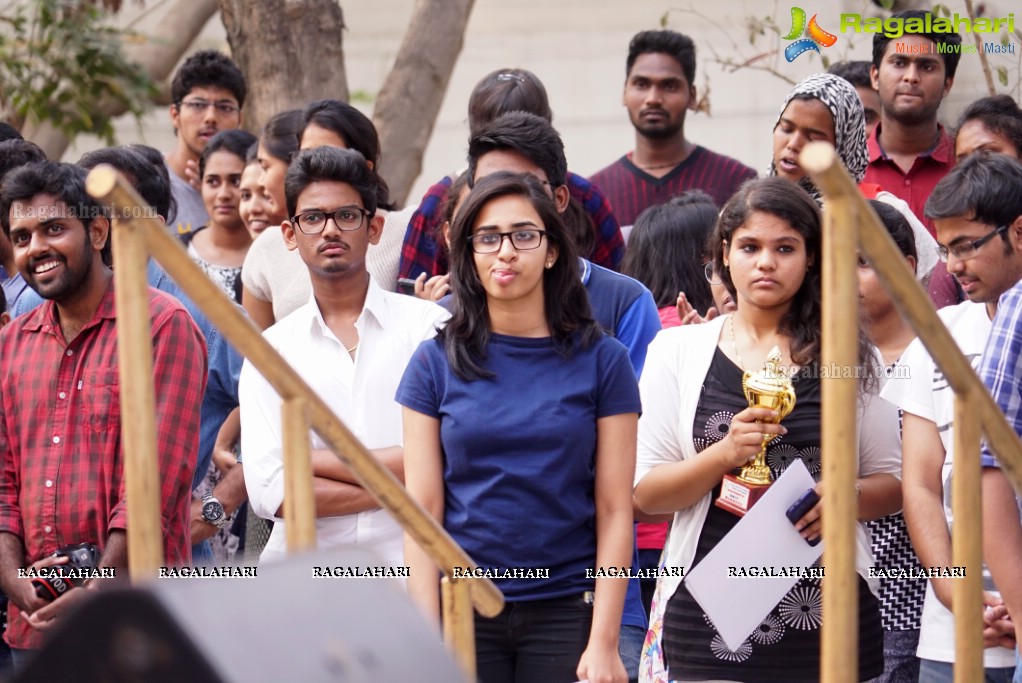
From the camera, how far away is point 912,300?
2176 mm

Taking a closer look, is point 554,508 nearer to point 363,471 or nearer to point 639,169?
point 363,471

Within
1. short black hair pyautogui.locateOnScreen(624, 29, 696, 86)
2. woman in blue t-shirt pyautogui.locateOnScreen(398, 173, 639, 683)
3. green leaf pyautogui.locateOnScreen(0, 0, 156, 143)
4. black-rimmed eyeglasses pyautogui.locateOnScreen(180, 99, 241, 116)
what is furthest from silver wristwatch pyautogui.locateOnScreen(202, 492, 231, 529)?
green leaf pyautogui.locateOnScreen(0, 0, 156, 143)

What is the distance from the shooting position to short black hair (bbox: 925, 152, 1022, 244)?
12.2ft

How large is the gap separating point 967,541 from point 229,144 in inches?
163

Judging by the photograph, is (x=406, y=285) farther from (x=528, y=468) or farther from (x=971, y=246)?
(x=971, y=246)

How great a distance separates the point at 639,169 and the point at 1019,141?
1.54 metres

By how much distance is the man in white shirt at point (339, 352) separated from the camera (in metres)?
3.93

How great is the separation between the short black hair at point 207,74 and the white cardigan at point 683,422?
11.3 ft

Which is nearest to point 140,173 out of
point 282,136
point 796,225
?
point 282,136

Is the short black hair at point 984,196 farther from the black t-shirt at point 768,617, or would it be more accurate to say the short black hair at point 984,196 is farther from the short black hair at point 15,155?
the short black hair at point 15,155

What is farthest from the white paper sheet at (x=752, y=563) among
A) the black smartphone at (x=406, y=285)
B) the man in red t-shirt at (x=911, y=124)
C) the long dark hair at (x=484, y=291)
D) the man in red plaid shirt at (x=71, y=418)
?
the man in red t-shirt at (x=911, y=124)

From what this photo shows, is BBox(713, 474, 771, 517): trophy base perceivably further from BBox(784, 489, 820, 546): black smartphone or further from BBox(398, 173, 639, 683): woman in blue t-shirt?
BBox(398, 173, 639, 683): woman in blue t-shirt

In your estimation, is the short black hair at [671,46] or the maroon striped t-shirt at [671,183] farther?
the short black hair at [671,46]

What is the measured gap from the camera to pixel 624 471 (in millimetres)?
3521
